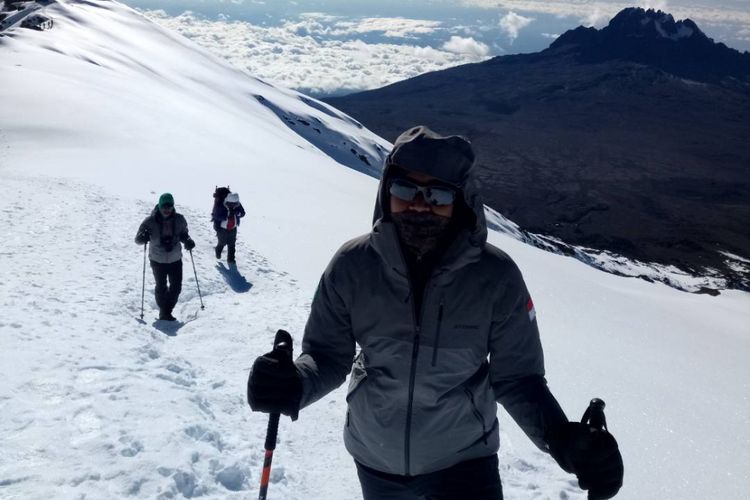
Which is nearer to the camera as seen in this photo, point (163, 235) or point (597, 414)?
point (597, 414)

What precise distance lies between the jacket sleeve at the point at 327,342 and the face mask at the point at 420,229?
1.53 ft

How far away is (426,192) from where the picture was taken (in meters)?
3.13

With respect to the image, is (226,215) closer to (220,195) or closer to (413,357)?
(220,195)

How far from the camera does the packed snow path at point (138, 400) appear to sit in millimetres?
5125

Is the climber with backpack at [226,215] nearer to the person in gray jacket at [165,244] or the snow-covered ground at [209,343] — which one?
the snow-covered ground at [209,343]

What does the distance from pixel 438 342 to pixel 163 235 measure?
8.22 metres

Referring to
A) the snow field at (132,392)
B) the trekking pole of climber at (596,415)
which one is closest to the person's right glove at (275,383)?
the trekking pole of climber at (596,415)

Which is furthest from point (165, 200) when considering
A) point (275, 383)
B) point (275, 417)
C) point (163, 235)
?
point (275, 383)

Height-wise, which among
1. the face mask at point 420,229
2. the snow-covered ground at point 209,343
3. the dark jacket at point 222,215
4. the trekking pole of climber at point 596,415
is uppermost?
the face mask at point 420,229

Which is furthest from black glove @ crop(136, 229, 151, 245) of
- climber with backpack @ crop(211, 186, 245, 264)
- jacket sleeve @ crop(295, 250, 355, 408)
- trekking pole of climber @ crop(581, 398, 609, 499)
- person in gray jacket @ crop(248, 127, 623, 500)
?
trekking pole of climber @ crop(581, 398, 609, 499)

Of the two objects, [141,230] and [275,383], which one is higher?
[275,383]

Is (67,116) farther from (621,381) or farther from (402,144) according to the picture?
(402,144)

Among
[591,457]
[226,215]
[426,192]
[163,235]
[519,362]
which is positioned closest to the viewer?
[591,457]

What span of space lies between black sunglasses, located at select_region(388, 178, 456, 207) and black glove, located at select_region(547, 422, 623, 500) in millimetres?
1345
